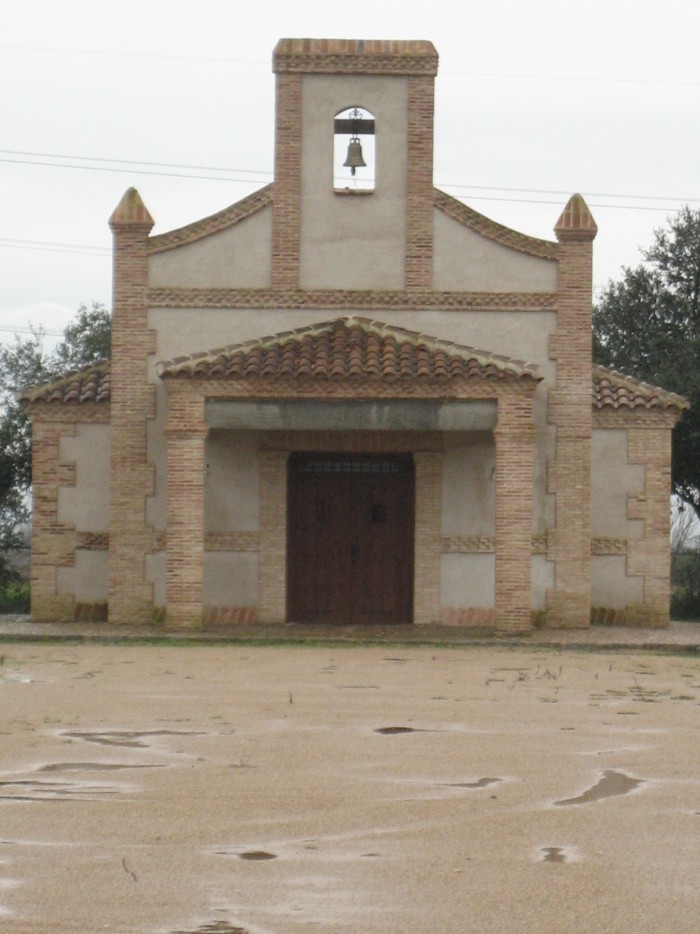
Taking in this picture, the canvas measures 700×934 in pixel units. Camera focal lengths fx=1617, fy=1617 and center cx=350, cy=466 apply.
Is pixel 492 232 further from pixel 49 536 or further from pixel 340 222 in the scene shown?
pixel 49 536

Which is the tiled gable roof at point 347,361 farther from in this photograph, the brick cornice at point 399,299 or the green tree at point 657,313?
the green tree at point 657,313

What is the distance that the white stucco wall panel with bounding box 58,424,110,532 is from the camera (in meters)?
23.8

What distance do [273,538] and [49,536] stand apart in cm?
343

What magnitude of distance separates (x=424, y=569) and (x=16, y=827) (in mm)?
14778

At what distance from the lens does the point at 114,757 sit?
35.0ft

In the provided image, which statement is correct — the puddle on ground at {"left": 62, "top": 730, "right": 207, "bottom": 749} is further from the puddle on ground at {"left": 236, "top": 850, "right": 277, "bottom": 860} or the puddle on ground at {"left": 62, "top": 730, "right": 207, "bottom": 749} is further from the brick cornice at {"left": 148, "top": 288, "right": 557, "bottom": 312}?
the brick cornice at {"left": 148, "top": 288, "right": 557, "bottom": 312}

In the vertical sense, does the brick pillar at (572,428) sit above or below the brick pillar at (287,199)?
below

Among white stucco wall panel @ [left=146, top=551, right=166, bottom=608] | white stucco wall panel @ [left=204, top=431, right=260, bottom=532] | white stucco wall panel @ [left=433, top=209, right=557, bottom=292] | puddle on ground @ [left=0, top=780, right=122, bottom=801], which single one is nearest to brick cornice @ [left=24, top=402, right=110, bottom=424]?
white stucco wall panel @ [left=204, top=431, right=260, bottom=532]

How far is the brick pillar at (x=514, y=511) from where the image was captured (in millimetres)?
21219

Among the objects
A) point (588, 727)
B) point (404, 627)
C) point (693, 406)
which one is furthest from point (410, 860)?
point (693, 406)

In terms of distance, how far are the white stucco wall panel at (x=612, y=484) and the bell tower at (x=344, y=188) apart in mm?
3703

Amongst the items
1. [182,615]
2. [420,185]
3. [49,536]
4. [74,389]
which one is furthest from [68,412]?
[420,185]

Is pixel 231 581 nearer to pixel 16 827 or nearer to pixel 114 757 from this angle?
pixel 114 757

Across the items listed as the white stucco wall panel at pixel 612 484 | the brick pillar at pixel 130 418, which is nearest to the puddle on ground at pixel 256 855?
the brick pillar at pixel 130 418
